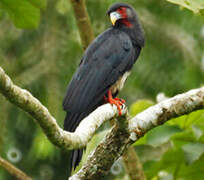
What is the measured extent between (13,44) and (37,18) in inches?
107

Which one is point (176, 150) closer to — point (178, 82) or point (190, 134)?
point (190, 134)

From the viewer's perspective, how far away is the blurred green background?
5.01 m

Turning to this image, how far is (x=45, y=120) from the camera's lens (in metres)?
2.11

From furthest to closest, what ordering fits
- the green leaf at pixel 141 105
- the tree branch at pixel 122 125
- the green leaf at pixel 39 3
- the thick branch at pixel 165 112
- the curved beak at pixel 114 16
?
1. the curved beak at pixel 114 16
2. the green leaf at pixel 141 105
3. the green leaf at pixel 39 3
4. the thick branch at pixel 165 112
5. the tree branch at pixel 122 125

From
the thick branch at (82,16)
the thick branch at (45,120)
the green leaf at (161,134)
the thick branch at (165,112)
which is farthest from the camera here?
the thick branch at (82,16)

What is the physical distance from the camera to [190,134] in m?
3.47

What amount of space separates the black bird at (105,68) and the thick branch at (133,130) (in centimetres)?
45

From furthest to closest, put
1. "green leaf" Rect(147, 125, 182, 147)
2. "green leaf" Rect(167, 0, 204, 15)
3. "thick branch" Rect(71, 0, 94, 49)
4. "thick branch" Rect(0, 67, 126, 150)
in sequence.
Answer: "thick branch" Rect(71, 0, 94, 49)
"green leaf" Rect(147, 125, 182, 147)
"green leaf" Rect(167, 0, 204, 15)
"thick branch" Rect(0, 67, 126, 150)

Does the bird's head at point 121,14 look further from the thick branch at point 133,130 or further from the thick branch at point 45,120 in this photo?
the thick branch at point 45,120

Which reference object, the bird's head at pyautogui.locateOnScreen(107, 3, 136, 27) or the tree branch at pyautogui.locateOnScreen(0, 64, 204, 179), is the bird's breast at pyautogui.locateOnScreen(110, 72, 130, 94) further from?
the tree branch at pyautogui.locateOnScreen(0, 64, 204, 179)

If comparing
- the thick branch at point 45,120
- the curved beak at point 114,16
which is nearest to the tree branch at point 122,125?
the thick branch at point 45,120

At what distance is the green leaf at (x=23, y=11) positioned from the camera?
309cm

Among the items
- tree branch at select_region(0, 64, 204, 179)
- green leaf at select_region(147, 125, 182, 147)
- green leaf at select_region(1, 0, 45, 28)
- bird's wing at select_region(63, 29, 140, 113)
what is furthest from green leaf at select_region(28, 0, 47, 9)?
green leaf at select_region(147, 125, 182, 147)

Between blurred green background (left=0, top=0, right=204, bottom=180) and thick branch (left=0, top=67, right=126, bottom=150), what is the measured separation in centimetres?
151
